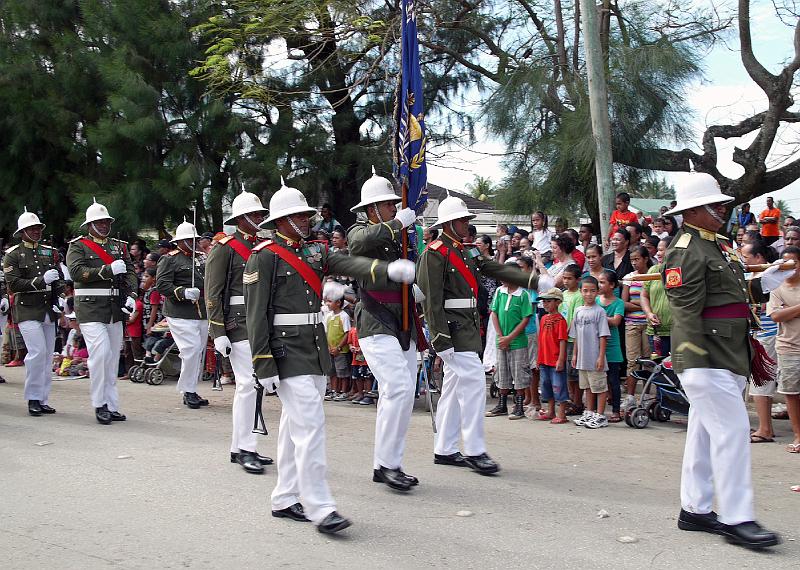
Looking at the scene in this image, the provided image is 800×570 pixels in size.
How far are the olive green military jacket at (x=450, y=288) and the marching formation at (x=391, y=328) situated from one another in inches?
0.5

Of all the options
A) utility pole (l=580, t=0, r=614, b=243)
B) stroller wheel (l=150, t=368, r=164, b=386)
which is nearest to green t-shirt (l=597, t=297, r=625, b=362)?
utility pole (l=580, t=0, r=614, b=243)

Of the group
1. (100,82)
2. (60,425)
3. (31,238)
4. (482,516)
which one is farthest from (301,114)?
(482,516)

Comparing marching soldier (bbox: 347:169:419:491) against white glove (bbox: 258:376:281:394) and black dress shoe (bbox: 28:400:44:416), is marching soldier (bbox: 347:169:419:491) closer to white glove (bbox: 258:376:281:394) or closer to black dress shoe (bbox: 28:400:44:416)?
white glove (bbox: 258:376:281:394)

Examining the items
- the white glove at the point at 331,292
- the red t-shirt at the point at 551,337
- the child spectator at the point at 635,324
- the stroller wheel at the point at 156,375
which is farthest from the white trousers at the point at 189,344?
the child spectator at the point at 635,324

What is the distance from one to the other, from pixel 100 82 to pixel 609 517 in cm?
1768

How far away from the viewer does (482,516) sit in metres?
6.22

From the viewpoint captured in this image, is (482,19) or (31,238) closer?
(31,238)

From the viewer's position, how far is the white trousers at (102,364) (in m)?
10.1

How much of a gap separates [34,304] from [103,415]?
188 cm

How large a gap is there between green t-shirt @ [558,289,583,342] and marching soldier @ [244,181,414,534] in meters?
4.59

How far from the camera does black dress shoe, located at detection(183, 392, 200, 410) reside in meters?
11.4

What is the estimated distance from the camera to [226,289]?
8242 millimetres

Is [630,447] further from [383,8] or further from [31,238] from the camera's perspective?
[383,8]

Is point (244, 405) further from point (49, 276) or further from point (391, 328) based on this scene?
point (49, 276)
